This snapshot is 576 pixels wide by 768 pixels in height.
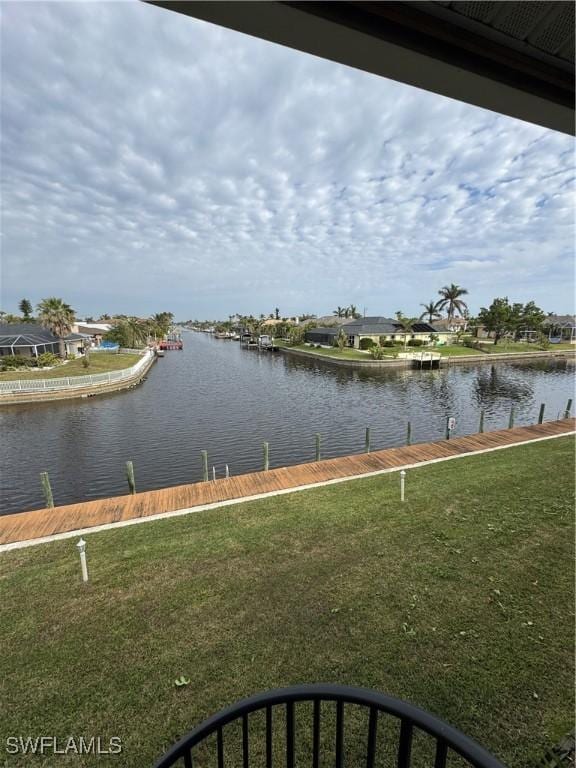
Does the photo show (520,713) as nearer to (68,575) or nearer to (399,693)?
(399,693)

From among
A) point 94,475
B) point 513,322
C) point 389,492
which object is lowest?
point 94,475

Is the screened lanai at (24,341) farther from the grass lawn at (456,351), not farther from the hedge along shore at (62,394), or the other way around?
the grass lawn at (456,351)

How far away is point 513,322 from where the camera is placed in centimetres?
7088

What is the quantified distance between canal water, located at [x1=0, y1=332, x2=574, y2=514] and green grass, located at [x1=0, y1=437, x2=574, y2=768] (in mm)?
7979

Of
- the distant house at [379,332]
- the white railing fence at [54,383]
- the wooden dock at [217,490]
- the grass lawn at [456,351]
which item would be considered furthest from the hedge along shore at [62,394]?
the grass lawn at [456,351]

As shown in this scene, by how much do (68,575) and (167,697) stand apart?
11.2 ft

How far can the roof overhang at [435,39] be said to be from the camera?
79.8 inches

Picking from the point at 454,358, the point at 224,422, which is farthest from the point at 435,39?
the point at 454,358

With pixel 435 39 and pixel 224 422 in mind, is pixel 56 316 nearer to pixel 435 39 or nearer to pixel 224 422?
pixel 224 422

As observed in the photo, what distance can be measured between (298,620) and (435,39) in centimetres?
623

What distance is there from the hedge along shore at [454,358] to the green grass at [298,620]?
41807 mm

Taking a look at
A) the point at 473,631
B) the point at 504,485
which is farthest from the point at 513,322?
the point at 473,631

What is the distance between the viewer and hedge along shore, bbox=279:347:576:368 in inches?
1941

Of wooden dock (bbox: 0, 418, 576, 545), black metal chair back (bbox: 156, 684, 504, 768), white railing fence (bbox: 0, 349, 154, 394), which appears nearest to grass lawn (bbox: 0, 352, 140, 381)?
white railing fence (bbox: 0, 349, 154, 394)
